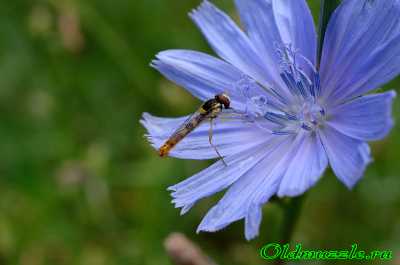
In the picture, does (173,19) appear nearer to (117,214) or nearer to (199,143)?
(117,214)

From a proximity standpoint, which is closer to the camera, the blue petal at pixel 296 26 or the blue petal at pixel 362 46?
the blue petal at pixel 362 46

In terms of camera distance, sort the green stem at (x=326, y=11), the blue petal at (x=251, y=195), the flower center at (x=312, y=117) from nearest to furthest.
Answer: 1. the blue petal at (x=251, y=195)
2. the green stem at (x=326, y=11)
3. the flower center at (x=312, y=117)

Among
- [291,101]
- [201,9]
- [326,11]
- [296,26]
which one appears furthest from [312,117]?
[201,9]

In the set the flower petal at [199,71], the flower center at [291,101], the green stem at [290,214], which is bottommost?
the green stem at [290,214]

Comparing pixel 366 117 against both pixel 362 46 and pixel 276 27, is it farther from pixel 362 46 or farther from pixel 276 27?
pixel 276 27

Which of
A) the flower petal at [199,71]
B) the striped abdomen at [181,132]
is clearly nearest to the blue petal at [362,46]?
the flower petal at [199,71]

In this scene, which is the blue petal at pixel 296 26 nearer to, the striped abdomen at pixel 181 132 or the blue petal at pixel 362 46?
the blue petal at pixel 362 46

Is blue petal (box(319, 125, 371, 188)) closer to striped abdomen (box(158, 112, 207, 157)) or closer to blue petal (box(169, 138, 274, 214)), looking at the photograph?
blue petal (box(169, 138, 274, 214))

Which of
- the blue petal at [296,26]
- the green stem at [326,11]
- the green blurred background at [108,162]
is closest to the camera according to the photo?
the green stem at [326,11]
